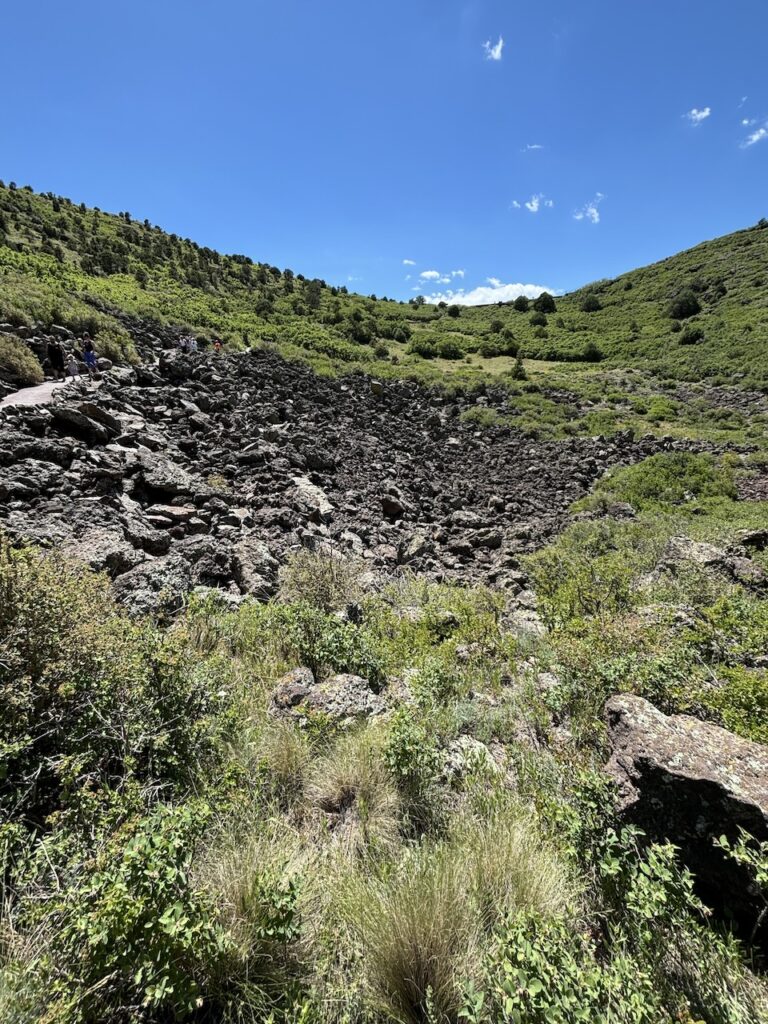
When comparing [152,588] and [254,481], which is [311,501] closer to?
[254,481]

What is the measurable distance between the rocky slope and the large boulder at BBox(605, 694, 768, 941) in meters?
4.40

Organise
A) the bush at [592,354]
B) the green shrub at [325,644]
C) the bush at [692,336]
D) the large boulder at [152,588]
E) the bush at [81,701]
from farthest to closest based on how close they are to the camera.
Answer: the bush at [592,354], the bush at [692,336], the large boulder at [152,588], the green shrub at [325,644], the bush at [81,701]

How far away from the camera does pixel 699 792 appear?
217cm

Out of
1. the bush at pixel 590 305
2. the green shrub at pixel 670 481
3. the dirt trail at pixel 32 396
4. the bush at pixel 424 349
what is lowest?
the green shrub at pixel 670 481

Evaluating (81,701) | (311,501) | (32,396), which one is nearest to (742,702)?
(81,701)

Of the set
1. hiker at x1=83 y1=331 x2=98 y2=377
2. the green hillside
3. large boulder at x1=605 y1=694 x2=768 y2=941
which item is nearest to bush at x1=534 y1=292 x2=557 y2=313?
the green hillside

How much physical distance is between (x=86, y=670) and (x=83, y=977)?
70.7 inches

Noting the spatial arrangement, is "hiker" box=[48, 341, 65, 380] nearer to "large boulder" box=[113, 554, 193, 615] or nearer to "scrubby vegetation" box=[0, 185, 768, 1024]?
"large boulder" box=[113, 554, 193, 615]

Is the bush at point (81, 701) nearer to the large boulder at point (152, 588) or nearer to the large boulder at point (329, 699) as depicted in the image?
the large boulder at point (329, 699)

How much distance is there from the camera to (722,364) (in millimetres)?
27484

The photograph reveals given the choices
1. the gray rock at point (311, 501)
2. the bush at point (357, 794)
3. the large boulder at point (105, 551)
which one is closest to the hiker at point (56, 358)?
the gray rock at point (311, 501)

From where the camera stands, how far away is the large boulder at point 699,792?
2.03m

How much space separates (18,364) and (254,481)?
6.60m

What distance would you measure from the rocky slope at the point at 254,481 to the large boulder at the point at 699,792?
440 centimetres
